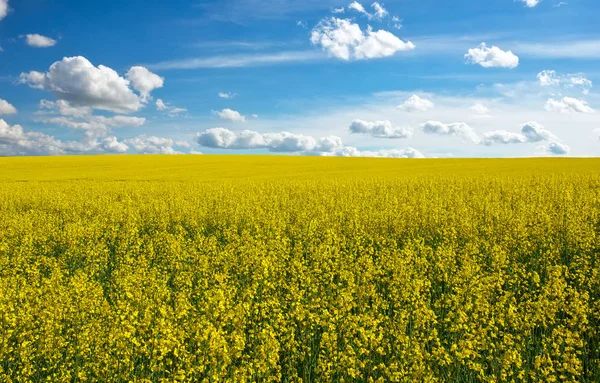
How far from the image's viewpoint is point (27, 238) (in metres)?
11.9

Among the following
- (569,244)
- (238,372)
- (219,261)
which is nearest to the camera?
(238,372)

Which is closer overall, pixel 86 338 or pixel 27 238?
pixel 86 338

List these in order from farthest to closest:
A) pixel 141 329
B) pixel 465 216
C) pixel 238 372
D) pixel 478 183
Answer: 1. pixel 478 183
2. pixel 465 216
3. pixel 141 329
4. pixel 238 372

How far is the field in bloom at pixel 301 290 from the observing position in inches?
205

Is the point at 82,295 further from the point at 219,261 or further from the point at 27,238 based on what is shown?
the point at 27,238

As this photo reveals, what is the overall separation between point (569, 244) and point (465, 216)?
11.4 feet

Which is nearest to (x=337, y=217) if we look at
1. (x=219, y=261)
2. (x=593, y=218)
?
(x=219, y=261)

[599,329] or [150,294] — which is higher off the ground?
[150,294]

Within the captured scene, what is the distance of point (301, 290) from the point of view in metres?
6.74

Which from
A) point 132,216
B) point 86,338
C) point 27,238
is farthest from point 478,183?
point 86,338

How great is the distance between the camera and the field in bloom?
17.0ft

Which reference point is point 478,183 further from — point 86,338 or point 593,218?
point 86,338

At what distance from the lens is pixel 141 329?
5.72 metres

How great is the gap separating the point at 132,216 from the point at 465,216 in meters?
11.8
